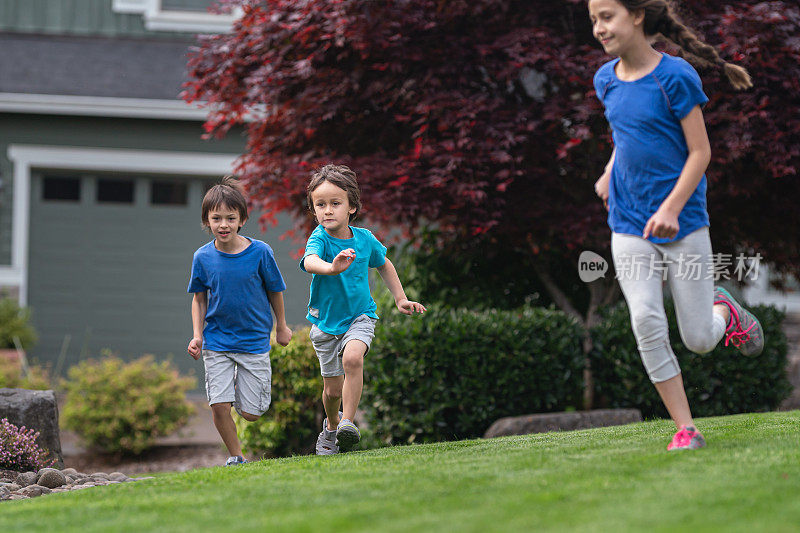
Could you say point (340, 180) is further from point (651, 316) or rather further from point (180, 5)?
point (180, 5)

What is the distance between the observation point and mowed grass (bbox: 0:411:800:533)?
288 centimetres

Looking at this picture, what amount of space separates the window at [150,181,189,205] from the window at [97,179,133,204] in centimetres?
31

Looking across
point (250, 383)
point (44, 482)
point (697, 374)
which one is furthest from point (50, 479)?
point (697, 374)

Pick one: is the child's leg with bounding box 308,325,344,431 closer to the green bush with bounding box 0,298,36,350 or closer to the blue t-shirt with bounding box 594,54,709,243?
the blue t-shirt with bounding box 594,54,709,243

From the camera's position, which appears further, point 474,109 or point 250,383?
point 474,109

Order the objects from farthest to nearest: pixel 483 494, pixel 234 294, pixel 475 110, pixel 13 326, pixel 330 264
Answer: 1. pixel 13 326
2. pixel 475 110
3. pixel 234 294
4. pixel 330 264
5. pixel 483 494

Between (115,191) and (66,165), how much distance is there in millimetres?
720

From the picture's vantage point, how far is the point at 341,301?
5121 millimetres

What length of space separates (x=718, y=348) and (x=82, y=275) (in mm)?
8387

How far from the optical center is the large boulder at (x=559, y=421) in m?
6.62

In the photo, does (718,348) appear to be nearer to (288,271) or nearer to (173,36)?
(288,271)

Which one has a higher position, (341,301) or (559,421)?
(341,301)

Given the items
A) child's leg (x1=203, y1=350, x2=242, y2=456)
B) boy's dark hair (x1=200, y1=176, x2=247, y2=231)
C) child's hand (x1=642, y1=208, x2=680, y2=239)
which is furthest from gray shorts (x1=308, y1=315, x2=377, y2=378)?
child's hand (x1=642, y1=208, x2=680, y2=239)

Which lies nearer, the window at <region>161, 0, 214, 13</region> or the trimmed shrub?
the trimmed shrub
